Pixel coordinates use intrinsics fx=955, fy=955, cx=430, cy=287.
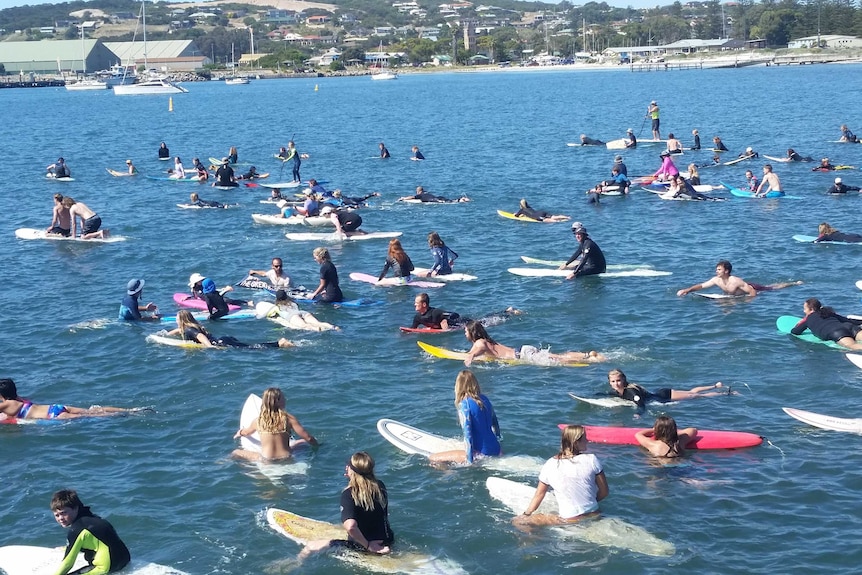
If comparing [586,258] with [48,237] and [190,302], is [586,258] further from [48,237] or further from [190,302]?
[48,237]

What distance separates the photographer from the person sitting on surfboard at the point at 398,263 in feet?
86.1

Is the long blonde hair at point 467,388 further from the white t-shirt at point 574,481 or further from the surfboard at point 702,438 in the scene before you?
the surfboard at point 702,438

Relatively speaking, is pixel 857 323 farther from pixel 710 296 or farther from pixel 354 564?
pixel 354 564

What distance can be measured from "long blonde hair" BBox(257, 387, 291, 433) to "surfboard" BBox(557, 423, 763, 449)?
4622 mm

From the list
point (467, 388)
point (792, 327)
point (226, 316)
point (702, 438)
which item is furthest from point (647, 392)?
point (226, 316)

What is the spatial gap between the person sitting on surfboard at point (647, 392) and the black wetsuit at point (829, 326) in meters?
3.47

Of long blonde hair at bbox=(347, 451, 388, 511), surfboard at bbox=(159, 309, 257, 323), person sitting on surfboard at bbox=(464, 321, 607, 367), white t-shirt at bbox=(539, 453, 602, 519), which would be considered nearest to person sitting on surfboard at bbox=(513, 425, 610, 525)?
white t-shirt at bbox=(539, 453, 602, 519)

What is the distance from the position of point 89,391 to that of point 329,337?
558 centimetres

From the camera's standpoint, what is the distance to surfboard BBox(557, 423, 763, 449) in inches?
614

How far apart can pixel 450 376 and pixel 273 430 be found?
5462mm

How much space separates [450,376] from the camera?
1986cm

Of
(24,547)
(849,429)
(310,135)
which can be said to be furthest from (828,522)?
(310,135)

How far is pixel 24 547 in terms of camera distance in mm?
13195

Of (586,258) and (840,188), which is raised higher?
Result: (840,188)
